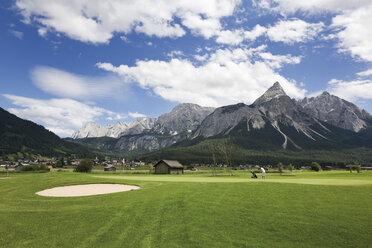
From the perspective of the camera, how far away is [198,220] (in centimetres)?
1619

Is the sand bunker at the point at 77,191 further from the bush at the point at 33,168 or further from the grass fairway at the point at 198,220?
the bush at the point at 33,168

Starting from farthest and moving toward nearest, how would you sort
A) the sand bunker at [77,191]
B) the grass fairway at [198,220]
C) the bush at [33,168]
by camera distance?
the bush at [33,168] → the sand bunker at [77,191] → the grass fairway at [198,220]

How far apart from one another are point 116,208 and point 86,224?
338 cm

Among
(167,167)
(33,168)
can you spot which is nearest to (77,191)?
(167,167)

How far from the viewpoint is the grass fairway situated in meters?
13.3

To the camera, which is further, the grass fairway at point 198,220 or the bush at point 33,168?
the bush at point 33,168

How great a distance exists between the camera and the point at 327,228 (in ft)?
47.3

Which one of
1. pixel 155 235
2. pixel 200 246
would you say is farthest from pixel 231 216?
pixel 155 235

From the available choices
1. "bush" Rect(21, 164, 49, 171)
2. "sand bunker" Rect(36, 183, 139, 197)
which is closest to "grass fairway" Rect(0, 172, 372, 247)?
"sand bunker" Rect(36, 183, 139, 197)

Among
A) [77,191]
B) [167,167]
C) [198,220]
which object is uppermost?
[198,220]

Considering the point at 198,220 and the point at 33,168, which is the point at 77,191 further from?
the point at 33,168

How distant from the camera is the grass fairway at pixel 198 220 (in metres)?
13.3

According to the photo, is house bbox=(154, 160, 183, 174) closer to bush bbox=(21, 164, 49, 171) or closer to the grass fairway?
bush bbox=(21, 164, 49, 171)

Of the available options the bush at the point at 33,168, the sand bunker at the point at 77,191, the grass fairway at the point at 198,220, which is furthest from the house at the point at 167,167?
the grass fairway at the point at 198,220
